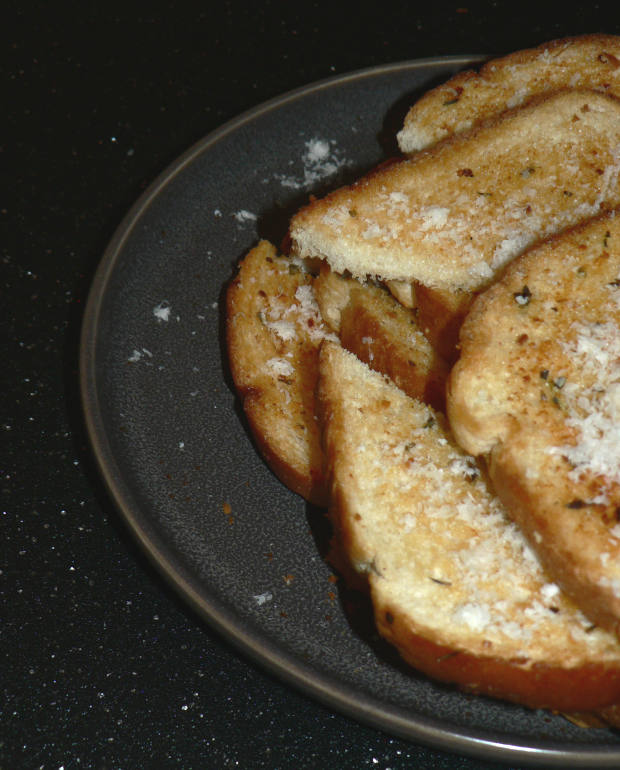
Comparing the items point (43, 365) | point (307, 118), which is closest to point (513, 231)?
point (307, 118)

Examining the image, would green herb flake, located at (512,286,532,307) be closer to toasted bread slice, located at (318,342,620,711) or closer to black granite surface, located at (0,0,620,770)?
toasted bread slice, located at (318,342,620,711)

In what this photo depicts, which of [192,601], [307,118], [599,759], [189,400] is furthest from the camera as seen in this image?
[307,118]

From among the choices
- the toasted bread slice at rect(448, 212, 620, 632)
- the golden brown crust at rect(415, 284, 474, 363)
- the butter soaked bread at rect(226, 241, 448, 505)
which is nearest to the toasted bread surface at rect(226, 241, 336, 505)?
the butter soaked bread at rect(226, 241, 448, 505)

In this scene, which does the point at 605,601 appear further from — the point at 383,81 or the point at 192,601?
the point at 383,81

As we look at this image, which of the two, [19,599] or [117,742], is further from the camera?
[19,599]

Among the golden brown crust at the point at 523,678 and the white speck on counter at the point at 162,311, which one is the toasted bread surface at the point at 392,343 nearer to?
the white speck on counter at the point at 162,311

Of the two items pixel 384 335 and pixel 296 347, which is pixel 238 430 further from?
pixel 384 335

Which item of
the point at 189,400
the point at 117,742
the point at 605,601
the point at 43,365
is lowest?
the point at 117,742
